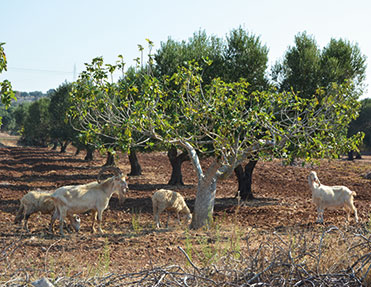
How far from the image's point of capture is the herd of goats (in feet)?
42.4

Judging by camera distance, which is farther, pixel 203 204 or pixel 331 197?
pixel 331 197

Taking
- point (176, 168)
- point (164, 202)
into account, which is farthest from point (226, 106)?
point (176, 168)

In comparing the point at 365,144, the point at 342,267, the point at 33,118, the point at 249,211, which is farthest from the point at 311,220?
the point at 33,118

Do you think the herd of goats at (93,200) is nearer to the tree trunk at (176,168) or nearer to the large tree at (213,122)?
the large tree at (213,122)

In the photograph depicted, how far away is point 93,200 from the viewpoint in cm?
1327

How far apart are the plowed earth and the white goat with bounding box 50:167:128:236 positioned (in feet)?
2.33

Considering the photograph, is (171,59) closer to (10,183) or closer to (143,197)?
(143,197)

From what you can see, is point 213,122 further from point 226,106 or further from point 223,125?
point 226,106

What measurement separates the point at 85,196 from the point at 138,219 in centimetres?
179

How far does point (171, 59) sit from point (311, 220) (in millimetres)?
12816

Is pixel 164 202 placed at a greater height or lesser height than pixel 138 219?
greater

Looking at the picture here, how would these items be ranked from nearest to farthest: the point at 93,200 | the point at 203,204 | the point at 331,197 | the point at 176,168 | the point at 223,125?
the point at 223,125 < the point at 93,200 < the point at 203,204 < the point at 331,197 < the point at 176,168

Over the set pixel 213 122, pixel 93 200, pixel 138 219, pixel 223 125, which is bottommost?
pixel 138 219

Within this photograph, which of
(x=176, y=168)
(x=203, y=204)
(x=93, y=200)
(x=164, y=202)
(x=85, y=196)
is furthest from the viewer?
(x=176, y=168)
